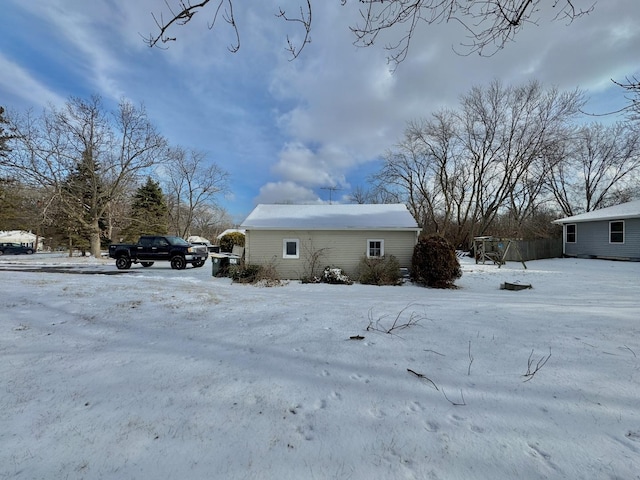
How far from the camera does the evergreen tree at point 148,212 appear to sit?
2956cm

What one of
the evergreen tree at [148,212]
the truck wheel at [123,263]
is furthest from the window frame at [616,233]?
the evergreen tree at [148,212]

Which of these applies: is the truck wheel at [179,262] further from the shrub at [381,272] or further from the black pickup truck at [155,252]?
the shrub at [381,272]

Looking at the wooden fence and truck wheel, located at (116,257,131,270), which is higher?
the wooden fence

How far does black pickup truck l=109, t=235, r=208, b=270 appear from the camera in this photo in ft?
52.6

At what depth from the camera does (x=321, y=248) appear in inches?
526

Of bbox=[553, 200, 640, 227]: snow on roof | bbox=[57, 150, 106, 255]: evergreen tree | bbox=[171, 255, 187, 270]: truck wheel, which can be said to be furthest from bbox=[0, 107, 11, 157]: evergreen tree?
bbox=[553, 200, 640, 227]: snow on roof

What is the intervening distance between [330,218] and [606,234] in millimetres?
17987

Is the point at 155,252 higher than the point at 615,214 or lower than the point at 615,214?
lower

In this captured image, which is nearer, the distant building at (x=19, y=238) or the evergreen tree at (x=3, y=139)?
the evergreen tree at (x=3, y=139)

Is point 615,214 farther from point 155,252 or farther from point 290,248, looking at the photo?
point 155,252

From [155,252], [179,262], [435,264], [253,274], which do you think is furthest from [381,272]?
[155,252]

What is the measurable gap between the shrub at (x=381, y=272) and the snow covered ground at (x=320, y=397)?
6942mm

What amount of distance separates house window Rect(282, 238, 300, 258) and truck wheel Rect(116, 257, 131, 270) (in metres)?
9.35

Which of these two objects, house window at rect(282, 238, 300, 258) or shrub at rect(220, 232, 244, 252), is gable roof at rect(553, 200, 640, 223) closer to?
house window at rect(282, 238, 300, 258)
